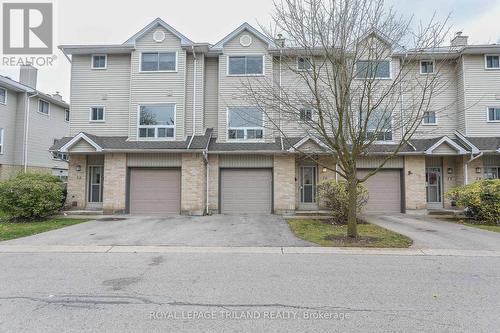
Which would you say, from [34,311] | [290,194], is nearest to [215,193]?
[290,194]

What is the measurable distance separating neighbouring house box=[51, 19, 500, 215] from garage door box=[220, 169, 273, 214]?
0.18ft

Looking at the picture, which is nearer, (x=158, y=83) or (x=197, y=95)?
(x=158, y=83)

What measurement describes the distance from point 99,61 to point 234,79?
7.95m

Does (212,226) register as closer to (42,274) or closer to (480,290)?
(42,274)

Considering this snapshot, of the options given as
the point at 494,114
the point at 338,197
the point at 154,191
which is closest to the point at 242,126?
the point at 154,191

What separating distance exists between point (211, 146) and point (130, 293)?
1169 cm

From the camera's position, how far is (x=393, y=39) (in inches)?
411

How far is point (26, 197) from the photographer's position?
13.5 m

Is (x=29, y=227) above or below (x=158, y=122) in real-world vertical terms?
below

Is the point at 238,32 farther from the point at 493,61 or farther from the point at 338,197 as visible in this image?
the point at 493,61

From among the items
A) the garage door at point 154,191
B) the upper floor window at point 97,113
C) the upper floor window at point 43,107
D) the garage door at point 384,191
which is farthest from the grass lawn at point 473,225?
the upper floor window at point 43,107

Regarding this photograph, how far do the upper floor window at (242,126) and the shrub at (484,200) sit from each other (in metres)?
10.0

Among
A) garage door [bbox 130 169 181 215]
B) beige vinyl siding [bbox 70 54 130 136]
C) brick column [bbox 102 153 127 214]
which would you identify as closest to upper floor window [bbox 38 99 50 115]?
beige vinyl siding [bbox 70 54 130 136]

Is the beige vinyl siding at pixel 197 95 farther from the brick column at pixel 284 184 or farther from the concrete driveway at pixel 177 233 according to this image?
the concrete driveway at pixel 177 233
